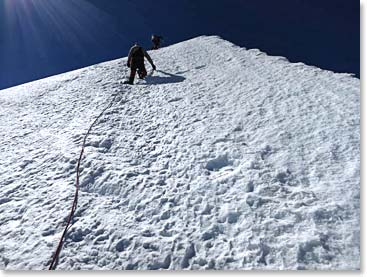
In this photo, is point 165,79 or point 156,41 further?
point 156,41

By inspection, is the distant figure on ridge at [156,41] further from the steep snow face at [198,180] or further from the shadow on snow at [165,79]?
the steep snow face at [198,180]

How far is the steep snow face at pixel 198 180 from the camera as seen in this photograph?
2.83 meters

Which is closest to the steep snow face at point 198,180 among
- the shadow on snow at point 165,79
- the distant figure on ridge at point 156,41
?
the shadow on snow at point 165,79

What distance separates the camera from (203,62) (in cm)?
1017

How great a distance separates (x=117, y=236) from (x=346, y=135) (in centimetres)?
312

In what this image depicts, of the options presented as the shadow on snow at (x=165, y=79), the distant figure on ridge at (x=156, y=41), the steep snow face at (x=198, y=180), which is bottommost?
the steep snow face at (x=198, y=180)

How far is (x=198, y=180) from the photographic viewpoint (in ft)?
12.4

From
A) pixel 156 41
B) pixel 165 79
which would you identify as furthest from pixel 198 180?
pixel 156 41

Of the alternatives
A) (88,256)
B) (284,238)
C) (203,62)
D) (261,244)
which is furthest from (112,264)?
(203,62)

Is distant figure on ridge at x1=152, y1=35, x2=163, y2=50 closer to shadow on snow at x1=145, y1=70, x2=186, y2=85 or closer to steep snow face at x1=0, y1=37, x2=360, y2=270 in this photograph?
shadow on snow at x1=145, y1=70, x2=186, y2=85

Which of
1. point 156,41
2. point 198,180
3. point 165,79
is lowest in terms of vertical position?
point 198,180

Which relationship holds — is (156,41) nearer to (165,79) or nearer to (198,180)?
(165,79)

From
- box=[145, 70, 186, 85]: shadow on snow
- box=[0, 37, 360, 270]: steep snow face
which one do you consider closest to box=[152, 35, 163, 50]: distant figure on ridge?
box=[145, 70, 186, 85]: shadow on snow

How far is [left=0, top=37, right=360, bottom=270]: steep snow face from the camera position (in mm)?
2828
